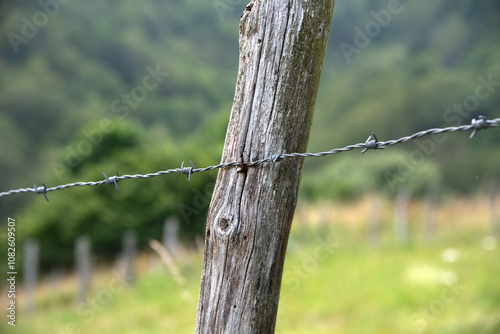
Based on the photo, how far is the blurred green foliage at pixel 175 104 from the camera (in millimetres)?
18484

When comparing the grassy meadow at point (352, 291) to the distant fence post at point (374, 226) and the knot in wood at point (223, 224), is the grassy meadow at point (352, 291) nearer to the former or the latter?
the distant fence post at point (374, 226)

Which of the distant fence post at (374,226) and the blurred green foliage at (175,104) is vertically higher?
the blurred green foliage at (175,104)

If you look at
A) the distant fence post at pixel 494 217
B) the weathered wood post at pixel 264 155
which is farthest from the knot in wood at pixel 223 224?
the distant fence post at pixel 494 217

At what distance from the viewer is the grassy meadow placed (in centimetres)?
592

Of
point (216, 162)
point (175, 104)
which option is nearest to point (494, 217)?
point (216, 162)

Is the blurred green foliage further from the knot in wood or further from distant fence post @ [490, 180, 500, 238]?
the knot in wood

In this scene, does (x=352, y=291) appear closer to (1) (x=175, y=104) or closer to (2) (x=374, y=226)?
(2) (x=374, y=226)

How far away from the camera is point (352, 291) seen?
7535 mm

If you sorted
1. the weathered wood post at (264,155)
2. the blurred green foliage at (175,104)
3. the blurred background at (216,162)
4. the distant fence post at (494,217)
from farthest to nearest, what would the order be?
1. the blurred green foliage at (175,104)
2. the distant fence post at (494,217)
3. the blurred background at (216,162)
4. the weathered wood post at (264,155)

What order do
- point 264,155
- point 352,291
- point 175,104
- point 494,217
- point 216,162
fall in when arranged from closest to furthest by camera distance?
point 264,155 → point 352,291 → point 494,217 → point 216,162 → point 175,104

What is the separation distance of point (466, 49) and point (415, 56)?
18.5 ft

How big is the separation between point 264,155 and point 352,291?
21.4 ft

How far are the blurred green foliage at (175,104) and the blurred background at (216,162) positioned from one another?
0.46ft

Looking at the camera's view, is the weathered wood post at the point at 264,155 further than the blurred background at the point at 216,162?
No
